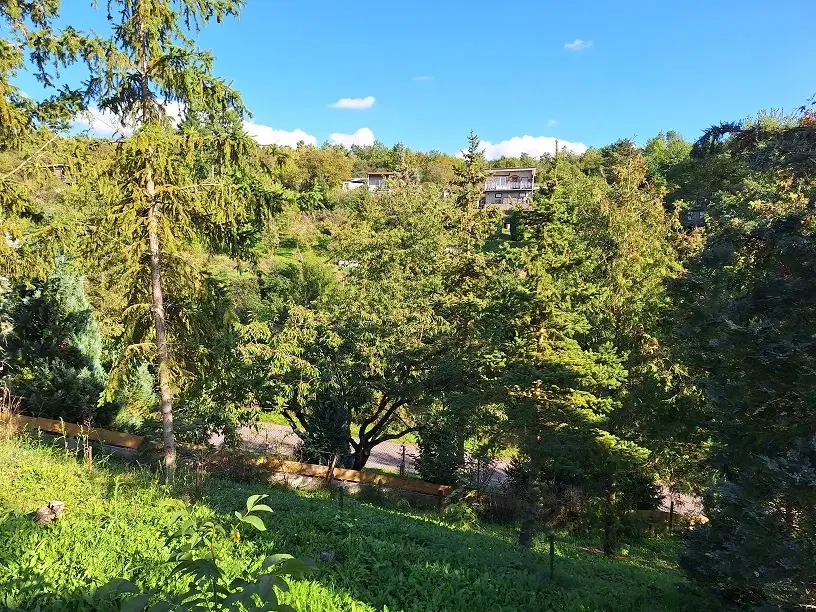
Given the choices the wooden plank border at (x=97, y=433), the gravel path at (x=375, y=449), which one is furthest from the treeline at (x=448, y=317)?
the gravel path at (x=375, y=449)

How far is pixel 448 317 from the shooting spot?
15.2 meters

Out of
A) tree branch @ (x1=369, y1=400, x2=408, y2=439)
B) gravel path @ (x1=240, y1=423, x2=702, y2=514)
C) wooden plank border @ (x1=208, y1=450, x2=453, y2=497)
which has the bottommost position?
gravel path @ (x1=240, y1=423, x2=702, y2=514)

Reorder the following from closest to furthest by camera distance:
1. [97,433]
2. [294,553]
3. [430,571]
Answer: [294,553] → [430,571] → [97,433]

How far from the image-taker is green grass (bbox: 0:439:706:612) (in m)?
4.20

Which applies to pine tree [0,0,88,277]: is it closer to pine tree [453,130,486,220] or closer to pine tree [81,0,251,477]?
pine tree [81,0,251,477]

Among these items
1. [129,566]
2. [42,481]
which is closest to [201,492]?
[42,481]

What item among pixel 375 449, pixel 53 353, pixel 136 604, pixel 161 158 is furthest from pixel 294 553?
pixel 375 449

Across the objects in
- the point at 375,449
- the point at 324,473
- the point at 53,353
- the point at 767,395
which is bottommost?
the point at 375,449

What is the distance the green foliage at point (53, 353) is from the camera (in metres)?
12.5

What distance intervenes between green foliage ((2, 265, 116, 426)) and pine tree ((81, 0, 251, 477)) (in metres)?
6.99

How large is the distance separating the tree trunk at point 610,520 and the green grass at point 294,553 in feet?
12.4

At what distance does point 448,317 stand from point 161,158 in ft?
32.7

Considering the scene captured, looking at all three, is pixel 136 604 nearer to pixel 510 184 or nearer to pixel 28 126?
pixel 28 126

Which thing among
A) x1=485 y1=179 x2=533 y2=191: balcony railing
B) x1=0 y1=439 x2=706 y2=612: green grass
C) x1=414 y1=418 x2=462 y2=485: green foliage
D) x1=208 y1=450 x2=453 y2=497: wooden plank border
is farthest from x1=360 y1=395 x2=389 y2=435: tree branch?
x1=485 y1=179 x2=533 y2=191: balcony railing
